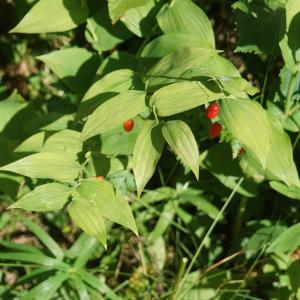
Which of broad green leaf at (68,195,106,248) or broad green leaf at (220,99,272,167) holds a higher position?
broad green leaf at (220,99,272,167)

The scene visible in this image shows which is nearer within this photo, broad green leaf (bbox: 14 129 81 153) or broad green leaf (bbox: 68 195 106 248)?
broad green leaf (bbox: 68 195 106 248)

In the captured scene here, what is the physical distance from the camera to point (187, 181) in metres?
2.44

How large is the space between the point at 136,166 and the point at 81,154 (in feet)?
1.45

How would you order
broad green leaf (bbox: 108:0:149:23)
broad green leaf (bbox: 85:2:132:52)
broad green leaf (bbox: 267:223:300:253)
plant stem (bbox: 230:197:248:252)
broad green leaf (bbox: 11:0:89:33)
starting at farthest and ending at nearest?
plant stem (bbox: 230:197:248:252)
broad green leaf (bbox: 85:2:132:52)
broad green leaf (bbox: 11:0:89:33)
broad green leaf (bbox: 267:223:300:253)
broad green leaf (bbox: 108:0:149:23)

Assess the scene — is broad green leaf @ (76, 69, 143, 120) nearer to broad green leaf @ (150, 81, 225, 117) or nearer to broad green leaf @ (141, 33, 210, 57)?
broad green leaf @ (141, 33, 210, 57)

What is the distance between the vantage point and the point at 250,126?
1.54 meters

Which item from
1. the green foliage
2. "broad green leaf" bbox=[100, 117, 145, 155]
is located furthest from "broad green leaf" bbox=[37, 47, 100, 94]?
"broad green leaf" bbox=[100, 117, 145, 155]

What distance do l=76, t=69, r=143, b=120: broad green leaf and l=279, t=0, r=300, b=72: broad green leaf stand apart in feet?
1.73

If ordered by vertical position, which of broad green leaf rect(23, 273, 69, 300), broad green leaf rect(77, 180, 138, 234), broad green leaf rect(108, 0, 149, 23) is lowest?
broad green leaf rect(23, 273, 69, 300)

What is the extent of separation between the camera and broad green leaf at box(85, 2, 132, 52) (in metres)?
2.22

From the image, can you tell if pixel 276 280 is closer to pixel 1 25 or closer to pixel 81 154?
pixel 81 154

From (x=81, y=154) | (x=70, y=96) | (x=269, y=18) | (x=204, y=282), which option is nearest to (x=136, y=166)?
(x=81, y=154)

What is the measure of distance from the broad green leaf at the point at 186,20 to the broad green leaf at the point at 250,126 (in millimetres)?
445


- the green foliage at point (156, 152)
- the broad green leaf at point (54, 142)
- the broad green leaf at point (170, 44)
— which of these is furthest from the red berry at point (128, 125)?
the broad green leaf at point (170, 44)
